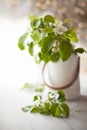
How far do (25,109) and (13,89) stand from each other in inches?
10.8

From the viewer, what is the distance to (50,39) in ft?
3.22

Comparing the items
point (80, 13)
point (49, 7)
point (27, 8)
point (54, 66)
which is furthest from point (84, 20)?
point (54, 66)

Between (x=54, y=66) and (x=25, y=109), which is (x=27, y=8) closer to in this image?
(x=54, y=66)

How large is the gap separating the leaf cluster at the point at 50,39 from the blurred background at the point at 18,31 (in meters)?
Answer: 0.22

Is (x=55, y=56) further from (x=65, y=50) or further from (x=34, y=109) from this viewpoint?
(x=34, y=109)

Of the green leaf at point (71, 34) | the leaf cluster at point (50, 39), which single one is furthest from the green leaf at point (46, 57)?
the green leaf at point (71, 34)

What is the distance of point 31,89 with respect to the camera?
4.02ft

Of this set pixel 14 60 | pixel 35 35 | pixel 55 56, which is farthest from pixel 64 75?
pixel 14 60

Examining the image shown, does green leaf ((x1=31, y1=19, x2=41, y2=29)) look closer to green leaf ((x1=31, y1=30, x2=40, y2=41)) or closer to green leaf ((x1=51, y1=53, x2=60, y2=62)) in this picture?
green leaf ((x1=31, y1=30, x2=40, y2=41))

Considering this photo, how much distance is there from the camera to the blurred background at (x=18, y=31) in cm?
125

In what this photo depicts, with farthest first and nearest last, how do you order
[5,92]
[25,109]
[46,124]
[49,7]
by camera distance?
[49,7] < [5,92] < [25,109] < [46,124]

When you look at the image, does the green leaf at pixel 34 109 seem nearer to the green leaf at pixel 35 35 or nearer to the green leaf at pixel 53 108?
the green leaf at pixel 53 108

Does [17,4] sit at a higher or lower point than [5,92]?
higher

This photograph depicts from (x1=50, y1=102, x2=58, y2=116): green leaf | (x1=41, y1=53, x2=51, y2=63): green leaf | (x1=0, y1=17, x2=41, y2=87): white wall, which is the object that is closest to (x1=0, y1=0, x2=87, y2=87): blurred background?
(x1=0, y1=17, x2=41, y2=87): white wall
